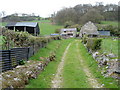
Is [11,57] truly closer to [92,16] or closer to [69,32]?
[69,32]

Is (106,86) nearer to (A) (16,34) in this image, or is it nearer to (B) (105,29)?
(A) (16,34)

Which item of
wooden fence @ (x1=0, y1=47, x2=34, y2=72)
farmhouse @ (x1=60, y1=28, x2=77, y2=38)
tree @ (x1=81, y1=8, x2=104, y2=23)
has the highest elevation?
tree @ (x1=81, y1=8, x2=104, y2=23)

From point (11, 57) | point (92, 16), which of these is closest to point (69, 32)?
point (92, 16)

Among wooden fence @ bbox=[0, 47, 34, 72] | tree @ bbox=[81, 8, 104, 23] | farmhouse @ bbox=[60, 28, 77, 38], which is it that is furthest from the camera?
tree @ bbox=[81, 8, 104, 23]

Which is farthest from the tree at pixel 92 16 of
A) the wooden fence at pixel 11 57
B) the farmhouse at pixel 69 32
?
the wooden fence at pixel 11 57

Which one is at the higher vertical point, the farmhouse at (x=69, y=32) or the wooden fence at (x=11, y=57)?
the farmhouse at (x=69, y=32)

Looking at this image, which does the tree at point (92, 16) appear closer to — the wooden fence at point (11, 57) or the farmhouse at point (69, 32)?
the farmhouse at point (69, 32)

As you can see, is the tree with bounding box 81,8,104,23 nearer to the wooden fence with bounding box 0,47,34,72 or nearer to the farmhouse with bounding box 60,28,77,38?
the farmhouse with bounding box 60,28,77,38

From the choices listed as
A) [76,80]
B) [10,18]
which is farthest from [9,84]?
[10,18]

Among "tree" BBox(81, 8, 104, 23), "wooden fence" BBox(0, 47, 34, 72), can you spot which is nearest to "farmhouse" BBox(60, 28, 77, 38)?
"tree" BBox(81, 8, 104, 23)

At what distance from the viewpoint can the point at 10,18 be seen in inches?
2997

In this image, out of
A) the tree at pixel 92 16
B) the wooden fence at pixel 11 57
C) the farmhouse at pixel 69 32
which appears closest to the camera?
the wooden fence at pixel 11 57

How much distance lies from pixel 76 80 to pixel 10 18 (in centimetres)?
7357

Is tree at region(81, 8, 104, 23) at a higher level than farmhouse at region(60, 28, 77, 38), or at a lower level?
higher
